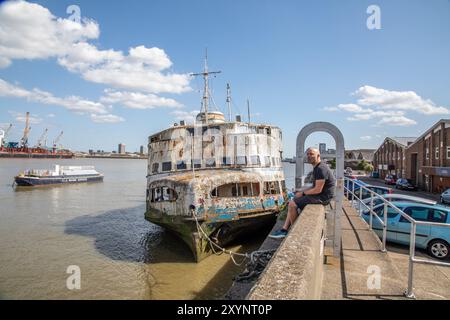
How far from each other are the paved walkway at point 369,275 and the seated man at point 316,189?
1.01 metres

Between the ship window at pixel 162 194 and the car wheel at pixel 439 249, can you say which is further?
the ship window at pixel 162 194

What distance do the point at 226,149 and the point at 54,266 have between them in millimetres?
9177

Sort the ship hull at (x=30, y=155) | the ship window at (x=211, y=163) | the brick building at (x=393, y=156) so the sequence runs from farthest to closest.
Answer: the ship hull at (x=30, y=155) < the brick building at (x=393, y=156) < the ship window at (x=211, y=163)

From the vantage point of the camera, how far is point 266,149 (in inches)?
598

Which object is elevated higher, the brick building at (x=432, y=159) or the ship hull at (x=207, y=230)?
the brick building at (x=432, y=159)

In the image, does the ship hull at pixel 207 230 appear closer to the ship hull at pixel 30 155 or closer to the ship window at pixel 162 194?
the ship window at pixel 162 194

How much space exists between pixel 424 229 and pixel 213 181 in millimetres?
7584

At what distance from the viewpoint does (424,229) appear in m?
9.22

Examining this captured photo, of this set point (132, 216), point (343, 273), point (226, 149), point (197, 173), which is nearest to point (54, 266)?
point (197, 173)

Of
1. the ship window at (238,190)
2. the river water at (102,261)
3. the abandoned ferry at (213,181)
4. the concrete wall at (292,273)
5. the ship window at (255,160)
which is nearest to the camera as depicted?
the concrete wall at (292,273)

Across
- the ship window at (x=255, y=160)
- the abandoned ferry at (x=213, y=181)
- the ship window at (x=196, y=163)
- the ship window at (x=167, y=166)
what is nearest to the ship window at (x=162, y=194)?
the abandoned ferry at (x=213, y=181)

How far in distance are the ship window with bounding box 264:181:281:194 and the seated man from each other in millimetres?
8442

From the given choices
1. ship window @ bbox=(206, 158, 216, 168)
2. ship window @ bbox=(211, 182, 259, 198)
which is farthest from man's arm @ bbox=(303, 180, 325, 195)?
ship window @ bbox=(206, 158, 216, 168)

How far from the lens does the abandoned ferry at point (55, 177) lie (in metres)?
38.1
